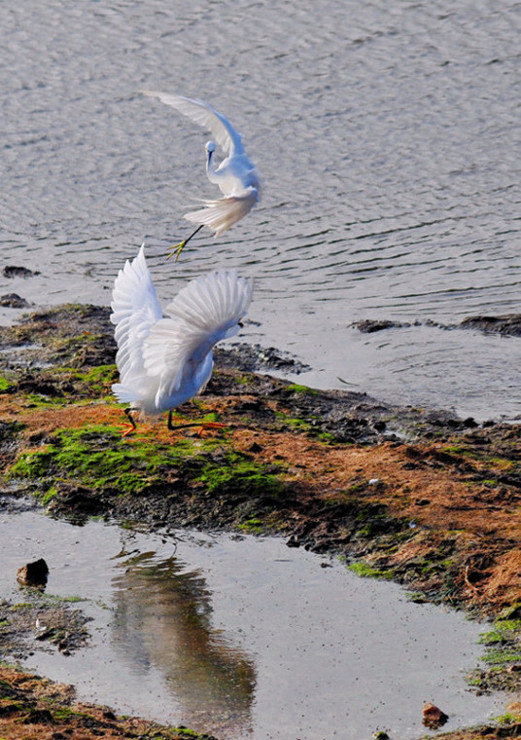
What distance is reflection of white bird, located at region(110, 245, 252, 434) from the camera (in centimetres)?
651

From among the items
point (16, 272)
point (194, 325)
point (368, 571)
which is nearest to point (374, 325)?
point (16, 272)

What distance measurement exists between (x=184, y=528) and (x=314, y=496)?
2.65 feet

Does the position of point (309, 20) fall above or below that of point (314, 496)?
above

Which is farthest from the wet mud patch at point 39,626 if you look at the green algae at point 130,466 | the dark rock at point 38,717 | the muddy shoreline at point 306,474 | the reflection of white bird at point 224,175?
the reflection of white bird at point 224,175

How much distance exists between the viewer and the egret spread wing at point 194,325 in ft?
21.2

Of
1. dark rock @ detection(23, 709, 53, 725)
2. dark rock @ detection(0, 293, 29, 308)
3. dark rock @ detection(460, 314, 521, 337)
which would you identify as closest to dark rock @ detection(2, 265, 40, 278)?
dark rock @ detection(0, 293, 29, 308)

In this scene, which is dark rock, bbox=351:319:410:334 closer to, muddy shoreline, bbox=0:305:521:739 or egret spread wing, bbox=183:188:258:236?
muddy shoreline, bbox=0:305:521:739

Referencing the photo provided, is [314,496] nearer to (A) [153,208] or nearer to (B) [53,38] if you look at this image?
(A) [153,208]

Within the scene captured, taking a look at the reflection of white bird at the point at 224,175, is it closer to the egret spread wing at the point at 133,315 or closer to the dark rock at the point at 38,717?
the egret spread wing at the point at 133,315

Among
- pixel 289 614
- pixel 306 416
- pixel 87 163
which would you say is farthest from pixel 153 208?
pixel 289 614

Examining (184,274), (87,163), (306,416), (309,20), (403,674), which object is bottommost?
(403,674)

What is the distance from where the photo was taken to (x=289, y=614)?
622cm

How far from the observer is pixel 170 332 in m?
6.99

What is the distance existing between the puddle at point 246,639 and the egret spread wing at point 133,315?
42.2 inches
